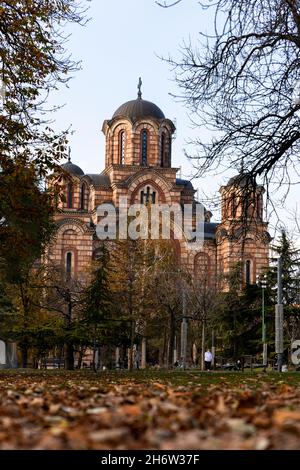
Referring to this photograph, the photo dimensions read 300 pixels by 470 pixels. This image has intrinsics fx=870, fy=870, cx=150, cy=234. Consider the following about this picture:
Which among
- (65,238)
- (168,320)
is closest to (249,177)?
(168,320)

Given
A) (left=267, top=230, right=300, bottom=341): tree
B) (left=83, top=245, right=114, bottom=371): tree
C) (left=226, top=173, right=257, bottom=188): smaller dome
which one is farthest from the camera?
(left=267, top=230, right=300, bottom=341): tree

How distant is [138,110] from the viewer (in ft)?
254

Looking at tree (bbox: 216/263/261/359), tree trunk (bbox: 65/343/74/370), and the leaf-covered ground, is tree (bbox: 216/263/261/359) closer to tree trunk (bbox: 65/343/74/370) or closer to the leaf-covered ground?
tree trunk (bbox: 65/343/74/370)

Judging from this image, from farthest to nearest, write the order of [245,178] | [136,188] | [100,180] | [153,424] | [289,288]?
[100,180] → [136,188] → [289,288] → [245,178] → [153,424]

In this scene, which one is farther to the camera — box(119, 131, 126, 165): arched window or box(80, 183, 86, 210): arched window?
box(80, 183, 86, 210): arched window

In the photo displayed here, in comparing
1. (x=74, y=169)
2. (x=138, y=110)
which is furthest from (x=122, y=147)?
(x=74, y=169)

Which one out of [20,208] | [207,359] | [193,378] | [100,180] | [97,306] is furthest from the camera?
[100,180]

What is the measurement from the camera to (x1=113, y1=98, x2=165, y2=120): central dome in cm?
7712

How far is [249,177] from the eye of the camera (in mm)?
17031

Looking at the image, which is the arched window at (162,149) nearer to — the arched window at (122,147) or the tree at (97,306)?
the arched window at (122,147)

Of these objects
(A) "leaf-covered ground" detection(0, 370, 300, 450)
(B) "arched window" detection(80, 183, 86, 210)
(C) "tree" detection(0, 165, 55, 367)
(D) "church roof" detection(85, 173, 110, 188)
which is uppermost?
(D) "church roof" detection(85, 173, 110, 188)

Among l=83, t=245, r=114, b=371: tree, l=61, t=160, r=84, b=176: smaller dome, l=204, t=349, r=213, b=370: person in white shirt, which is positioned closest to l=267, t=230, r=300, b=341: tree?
l=204, t=349, r=213, b=370: person in white shirt

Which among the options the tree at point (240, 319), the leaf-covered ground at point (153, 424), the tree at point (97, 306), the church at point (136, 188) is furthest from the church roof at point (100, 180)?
the leaf-covered ground at point (153, 424)

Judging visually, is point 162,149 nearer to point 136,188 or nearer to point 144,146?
point 144,146
